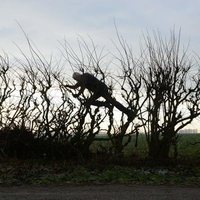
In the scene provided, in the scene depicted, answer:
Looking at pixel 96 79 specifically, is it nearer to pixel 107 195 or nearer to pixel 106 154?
pixel 106 154

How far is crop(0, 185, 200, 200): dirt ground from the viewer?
10.2 metres

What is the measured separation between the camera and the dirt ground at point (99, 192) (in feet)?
33.3

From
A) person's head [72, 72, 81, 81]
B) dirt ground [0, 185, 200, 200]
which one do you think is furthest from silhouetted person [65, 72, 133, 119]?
dirt ground [0, 185, 200, 200]

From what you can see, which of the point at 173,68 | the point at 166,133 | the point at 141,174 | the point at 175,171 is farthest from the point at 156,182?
the point at 173,68

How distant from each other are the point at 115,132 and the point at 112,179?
3.46m

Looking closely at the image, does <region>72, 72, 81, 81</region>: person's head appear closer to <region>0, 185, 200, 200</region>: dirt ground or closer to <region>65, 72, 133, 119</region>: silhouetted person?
<region>65, 72, 133, 119</region>: silhouetted person

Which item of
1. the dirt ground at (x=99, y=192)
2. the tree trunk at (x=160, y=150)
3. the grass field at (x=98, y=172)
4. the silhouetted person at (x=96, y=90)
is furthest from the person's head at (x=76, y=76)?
the dirt ground at (x=99, y=192)

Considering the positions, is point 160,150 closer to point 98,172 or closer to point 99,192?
point 98,172

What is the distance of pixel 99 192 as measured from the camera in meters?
10.8

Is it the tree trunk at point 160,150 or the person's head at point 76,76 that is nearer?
the tree trunk at point 160,150

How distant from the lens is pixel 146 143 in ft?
52.7

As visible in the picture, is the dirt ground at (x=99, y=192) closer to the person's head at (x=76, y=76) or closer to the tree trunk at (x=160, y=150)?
the tree trunk at (x=160, y=150)

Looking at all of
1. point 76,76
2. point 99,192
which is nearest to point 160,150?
point 76,76

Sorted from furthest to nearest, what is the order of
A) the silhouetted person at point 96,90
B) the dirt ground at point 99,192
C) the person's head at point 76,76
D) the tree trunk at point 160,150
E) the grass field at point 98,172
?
the person's head at point 76,76 < the silhouetted person at point 96,90 < the tree trunk at point 160,150 < the grass field at point 98,172 < the dirt ground at point 99,192
